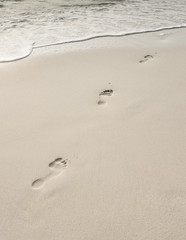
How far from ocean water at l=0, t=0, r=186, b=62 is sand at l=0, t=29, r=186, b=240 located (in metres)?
0.97

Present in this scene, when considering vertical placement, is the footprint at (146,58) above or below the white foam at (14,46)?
below

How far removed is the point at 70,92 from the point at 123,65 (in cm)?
97

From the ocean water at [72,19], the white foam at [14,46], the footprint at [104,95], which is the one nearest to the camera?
the footprint at [104,95]

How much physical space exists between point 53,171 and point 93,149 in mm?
391

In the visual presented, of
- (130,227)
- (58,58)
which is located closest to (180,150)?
(130,227)

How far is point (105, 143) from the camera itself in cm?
236

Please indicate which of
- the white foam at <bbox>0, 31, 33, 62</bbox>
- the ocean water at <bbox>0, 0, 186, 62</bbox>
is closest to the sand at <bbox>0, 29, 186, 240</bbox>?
the white foam at <bbox>0, 31, 33, 62</bbox>

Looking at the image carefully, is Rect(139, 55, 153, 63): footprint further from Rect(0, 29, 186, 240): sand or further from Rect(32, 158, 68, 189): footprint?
Rect(32, 158, 68, 189): footprint

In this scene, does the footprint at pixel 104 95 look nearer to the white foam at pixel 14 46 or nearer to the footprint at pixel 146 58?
the footprint at pixel 146 58

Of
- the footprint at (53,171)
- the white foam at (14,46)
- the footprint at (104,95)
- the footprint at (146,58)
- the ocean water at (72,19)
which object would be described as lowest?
the footprint at (53,171)

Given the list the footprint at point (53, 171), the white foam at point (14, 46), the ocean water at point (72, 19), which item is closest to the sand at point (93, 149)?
the footprint at point (53, 171)

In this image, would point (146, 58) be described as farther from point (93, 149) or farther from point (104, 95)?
point (93, 149)

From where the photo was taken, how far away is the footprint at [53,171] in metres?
2.01

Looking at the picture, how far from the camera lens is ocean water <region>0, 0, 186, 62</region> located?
459cm
